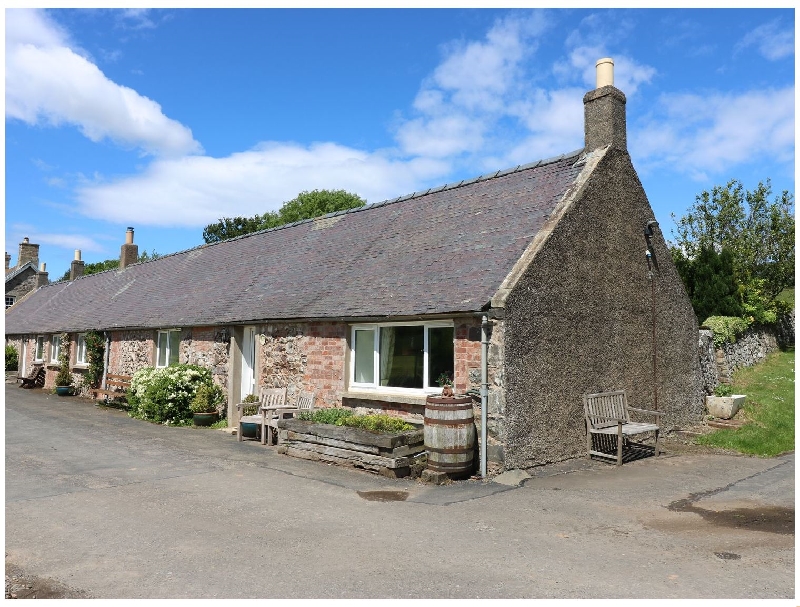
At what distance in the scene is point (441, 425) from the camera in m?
9.58

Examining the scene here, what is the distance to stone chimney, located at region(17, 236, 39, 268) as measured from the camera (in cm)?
5231

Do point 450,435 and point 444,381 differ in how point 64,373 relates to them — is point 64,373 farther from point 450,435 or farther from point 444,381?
point 450,435

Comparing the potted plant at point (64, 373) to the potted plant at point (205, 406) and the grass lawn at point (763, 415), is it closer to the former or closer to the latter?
the potted plant at point (205, 406)

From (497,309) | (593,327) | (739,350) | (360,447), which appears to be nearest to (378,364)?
(360,447)

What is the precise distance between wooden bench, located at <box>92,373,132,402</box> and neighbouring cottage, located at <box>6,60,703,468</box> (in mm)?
3030

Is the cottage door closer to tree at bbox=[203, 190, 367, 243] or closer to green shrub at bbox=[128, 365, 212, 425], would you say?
green shrub at bbox=[128, 365, 212, 425]

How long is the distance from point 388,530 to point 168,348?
46.5 ft

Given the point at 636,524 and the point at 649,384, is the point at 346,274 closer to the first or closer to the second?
the point at 649,384

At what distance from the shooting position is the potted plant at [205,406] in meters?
15.8

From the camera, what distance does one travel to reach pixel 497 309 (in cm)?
990

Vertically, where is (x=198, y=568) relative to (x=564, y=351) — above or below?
below

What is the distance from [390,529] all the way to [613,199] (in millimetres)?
8914

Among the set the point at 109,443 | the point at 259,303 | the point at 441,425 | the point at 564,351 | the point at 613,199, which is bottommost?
the point at 109,443

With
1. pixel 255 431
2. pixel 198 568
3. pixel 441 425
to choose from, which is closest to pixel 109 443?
pixel 255 431
